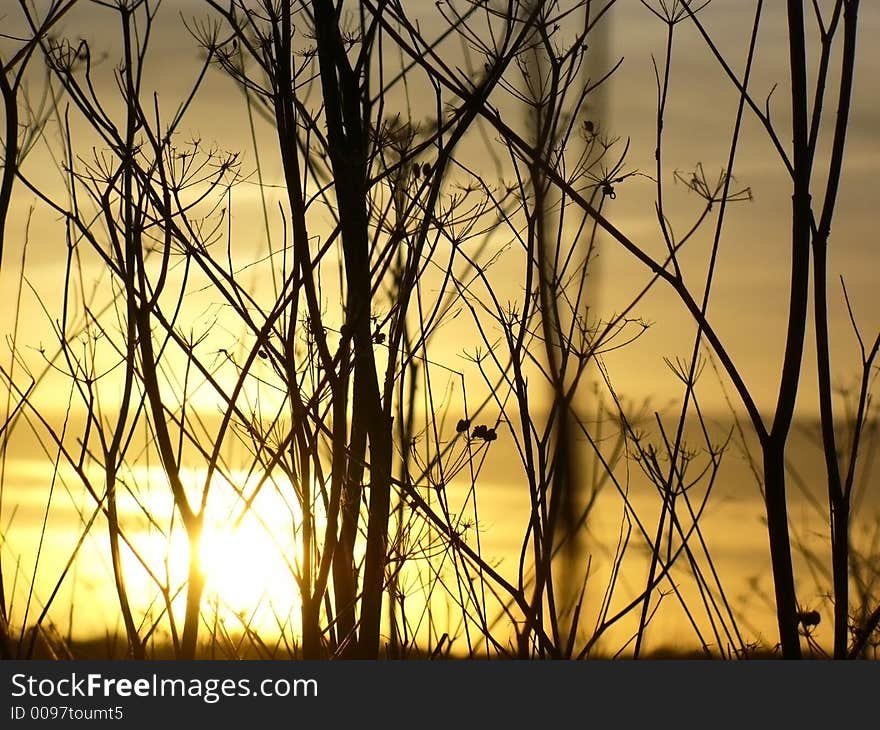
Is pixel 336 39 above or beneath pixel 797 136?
above

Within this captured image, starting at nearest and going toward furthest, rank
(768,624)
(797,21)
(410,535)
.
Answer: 1. (797,21)
2. (410,535)
3. (768,624)

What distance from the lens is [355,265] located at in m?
1.37

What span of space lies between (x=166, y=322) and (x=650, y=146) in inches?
33.4

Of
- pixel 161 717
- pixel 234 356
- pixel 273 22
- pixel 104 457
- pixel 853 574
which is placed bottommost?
pixel 161 717

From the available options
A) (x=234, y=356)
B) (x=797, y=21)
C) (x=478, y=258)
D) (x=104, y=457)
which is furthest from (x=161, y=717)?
(x=797, y=21)

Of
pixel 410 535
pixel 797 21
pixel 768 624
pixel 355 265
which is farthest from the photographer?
pixel 768 624

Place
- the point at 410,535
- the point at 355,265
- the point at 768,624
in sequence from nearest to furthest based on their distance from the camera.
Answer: the point at 355,265, the point at 410,535, the point at 768,624

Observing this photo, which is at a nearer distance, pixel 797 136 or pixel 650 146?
pixel 797 136

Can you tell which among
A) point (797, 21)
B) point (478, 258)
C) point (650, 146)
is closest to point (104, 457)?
point (478, 258)

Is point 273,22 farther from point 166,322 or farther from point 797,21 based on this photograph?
point 797,21

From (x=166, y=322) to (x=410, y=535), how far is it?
464mm

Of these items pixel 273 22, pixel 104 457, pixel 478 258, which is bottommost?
pixel 104 457

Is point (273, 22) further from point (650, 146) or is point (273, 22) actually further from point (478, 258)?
point (650, 146)

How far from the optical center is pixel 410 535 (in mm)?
1511
